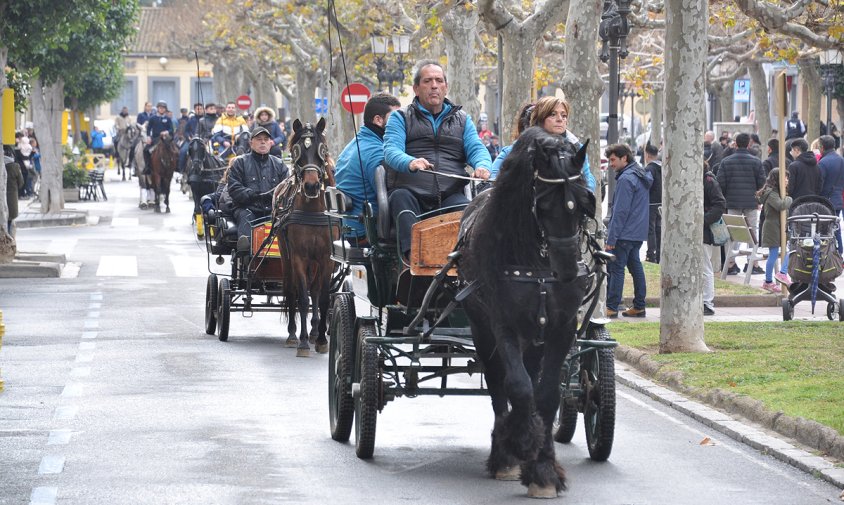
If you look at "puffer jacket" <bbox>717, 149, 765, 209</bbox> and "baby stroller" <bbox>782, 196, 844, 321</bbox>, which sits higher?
"puffer jacket" <bbox>717, 149, 765, 209</bbox>

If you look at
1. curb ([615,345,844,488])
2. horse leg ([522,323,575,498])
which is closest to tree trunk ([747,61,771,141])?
curb ([615,345,844,488])

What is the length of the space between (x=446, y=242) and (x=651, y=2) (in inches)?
916

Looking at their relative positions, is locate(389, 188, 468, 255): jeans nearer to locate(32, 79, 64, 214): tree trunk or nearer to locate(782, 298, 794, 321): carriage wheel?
locate(782, 298, 794, 321): carriage wheel

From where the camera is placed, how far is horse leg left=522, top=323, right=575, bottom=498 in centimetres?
816

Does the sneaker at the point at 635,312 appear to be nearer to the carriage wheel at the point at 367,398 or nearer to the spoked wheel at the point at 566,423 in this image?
the spoked wheel at the point at 566,423

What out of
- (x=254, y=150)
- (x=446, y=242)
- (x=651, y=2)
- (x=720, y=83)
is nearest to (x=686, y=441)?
(x=446, y=242)

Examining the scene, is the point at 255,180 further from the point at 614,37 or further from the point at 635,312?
the point at 614,37

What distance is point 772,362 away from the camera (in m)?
13.2

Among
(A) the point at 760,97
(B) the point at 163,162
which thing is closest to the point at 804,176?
(B) the point at 163,162

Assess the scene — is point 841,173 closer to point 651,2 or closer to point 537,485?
point 651,2

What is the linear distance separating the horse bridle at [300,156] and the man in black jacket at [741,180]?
9.82 meters

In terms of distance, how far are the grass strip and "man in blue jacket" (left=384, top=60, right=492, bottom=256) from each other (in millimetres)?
2691

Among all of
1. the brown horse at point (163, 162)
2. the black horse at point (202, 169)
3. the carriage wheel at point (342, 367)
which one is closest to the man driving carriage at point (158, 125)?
the brown horse at point (163, 162)

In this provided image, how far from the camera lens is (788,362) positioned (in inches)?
522
